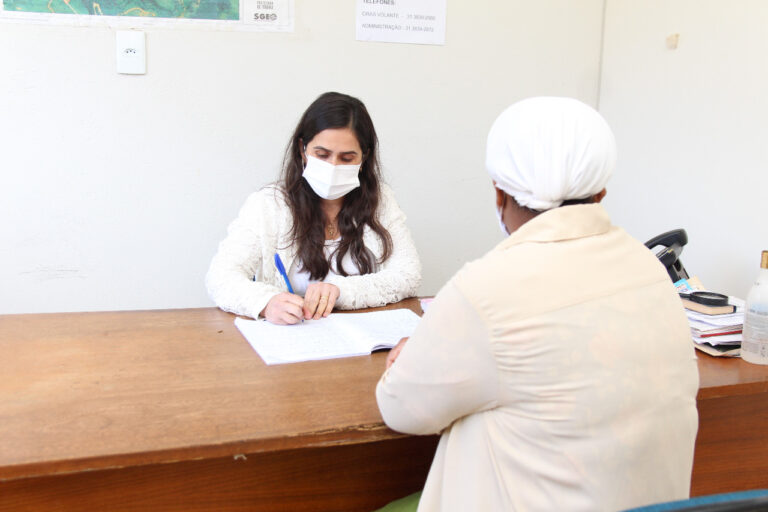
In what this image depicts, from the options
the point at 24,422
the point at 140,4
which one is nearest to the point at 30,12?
the point at 140,4

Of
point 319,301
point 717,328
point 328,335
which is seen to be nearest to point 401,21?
point 319,301

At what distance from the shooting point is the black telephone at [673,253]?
67.4 inches

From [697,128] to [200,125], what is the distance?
1776mm

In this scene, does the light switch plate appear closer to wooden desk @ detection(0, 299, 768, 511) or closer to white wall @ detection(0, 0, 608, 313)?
white wall @ detection(0, 0, 608, 313)

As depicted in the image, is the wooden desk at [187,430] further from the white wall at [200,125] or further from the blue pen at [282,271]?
the white wall at [200,125]

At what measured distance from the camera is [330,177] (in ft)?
6.17

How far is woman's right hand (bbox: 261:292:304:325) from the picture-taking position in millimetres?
1501

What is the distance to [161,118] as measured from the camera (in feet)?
7.66

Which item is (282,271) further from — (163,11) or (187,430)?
(163,11)

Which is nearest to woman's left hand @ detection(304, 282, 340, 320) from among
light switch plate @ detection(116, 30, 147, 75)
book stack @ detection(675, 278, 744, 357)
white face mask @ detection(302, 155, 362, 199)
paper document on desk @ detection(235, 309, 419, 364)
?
paper document on desk @ detection(235, 309, 419, 364)

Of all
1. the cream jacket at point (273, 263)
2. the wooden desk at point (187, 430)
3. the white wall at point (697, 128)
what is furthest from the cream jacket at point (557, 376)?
the white wall at point (697, 128)

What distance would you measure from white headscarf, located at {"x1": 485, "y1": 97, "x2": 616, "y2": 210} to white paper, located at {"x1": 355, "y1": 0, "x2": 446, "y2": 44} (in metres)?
1.72

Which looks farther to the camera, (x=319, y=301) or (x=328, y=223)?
(x=328, y=223)

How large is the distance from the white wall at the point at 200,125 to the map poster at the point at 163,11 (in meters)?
0.05
